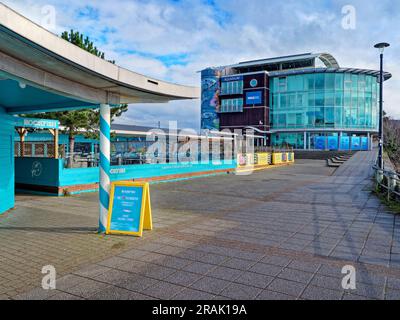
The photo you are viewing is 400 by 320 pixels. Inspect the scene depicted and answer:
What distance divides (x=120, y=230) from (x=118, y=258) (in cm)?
139

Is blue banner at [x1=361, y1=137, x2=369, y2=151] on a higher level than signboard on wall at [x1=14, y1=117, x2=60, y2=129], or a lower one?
higher

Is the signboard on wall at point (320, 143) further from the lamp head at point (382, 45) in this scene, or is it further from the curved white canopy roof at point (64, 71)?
the curved white canopy roof at point (64, 71)

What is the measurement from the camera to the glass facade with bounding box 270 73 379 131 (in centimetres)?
5081

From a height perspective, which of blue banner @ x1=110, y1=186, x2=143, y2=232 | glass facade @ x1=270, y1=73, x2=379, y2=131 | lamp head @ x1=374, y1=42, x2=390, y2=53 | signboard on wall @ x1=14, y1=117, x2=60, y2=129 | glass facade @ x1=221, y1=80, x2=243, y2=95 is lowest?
blue banner @ x1=110, y1=186, x2=143, y2=232

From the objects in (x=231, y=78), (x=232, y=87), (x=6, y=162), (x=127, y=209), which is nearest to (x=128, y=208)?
(x=127, y=209)

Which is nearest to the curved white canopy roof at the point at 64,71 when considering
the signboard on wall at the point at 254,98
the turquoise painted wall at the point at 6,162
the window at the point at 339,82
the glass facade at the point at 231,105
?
the turquoise painted wall at the point at 6,162

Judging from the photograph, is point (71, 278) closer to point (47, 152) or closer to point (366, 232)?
point (366, 232)

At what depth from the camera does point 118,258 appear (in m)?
5.13

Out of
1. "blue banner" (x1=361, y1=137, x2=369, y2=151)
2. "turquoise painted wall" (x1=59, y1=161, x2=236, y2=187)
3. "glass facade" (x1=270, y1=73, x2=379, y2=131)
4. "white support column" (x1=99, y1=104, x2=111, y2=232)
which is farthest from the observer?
"glass facade" (x1=270, y1=73, x2=379, y2=131)

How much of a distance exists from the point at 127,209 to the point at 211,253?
2.10 metres

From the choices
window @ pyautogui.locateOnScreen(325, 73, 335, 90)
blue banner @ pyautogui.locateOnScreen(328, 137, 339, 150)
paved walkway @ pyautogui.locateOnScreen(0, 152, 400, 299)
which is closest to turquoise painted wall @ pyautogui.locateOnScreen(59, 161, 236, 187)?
paved walkway @ pyautogui.locateOnScreen(0, 152, 400, 299)

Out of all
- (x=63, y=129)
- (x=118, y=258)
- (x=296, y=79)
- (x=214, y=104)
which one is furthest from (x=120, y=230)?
(x=214, y=104)

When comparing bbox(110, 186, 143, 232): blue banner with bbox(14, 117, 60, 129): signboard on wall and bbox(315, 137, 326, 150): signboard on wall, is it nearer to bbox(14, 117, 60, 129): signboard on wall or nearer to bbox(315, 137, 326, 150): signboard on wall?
bbox(14, 117, 60, 129): signboard on wall

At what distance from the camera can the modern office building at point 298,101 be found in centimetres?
5088
